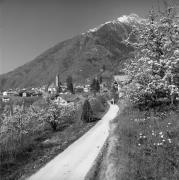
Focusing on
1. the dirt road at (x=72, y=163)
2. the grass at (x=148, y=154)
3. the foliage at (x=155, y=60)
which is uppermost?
the foliage at (x=155, y=60)

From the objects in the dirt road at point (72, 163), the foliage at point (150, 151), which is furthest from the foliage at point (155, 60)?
the dirt road at point (72, 163)

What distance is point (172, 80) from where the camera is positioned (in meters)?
13.3

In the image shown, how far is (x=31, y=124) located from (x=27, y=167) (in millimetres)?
17951

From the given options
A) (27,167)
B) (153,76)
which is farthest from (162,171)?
(27,167)

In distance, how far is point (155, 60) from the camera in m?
15.0

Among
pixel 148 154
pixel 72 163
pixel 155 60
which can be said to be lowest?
pixel 72 163

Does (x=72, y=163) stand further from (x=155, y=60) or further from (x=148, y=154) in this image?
(x=155, y=60)

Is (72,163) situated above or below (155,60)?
below

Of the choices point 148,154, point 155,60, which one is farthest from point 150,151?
point 155,60

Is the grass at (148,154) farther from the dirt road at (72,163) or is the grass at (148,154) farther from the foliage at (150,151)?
the dirt road at (72,163)

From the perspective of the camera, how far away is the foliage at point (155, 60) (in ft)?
44.7

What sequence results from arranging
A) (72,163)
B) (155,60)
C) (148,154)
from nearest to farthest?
(148,154) → (72,163) → (155,60)

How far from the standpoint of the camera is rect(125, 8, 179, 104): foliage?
536 inches

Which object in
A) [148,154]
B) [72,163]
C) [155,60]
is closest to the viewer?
[148,154]
